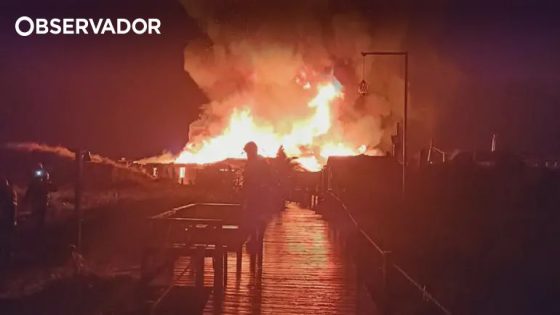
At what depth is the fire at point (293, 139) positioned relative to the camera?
35.8 meters

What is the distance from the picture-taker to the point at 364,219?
17.1 meters

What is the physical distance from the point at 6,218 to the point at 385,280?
19.6ft

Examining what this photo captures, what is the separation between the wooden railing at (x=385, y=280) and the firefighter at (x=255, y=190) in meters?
1.47

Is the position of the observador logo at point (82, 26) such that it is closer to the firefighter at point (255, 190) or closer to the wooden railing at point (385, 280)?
the firefighter at point (255, 190)

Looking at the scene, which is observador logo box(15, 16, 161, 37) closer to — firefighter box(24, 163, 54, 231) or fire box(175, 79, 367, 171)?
firefighter box(24, 163, 54, 231)

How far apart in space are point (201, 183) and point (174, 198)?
20.2ft

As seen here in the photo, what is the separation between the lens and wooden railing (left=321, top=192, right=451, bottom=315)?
6488 millimetres

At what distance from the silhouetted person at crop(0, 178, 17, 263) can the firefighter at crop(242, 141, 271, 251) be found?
12.4ft

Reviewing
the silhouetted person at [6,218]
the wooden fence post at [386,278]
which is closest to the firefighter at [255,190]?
the wooden fence post at [386,278]

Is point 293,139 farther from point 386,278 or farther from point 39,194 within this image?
point 386,278

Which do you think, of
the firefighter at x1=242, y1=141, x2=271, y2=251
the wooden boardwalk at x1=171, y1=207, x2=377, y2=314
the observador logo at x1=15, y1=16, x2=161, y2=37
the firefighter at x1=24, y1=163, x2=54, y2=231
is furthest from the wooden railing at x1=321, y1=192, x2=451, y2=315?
the firefighter at x1=24, y1=163, x2=54, y2=231

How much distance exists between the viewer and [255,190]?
326 inches

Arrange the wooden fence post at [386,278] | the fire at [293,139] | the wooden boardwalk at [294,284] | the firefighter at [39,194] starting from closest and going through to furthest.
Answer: the wooden fence post at [386,278]
the wooden boardwalk at [294,284]
the firefighter at [39,194]
the fire at [293,139]

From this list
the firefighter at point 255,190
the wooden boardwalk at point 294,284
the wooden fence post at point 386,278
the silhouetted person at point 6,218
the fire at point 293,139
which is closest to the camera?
the wooden fence post at point 386,278
